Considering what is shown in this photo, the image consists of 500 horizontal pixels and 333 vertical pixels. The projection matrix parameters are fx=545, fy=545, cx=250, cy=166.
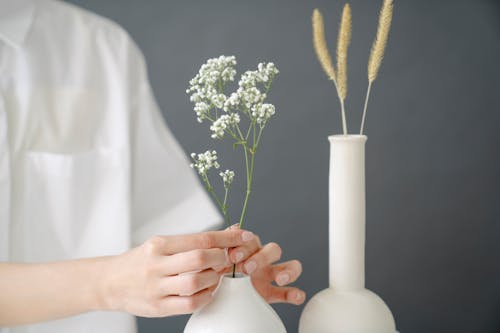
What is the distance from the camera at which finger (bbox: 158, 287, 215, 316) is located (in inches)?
23.4

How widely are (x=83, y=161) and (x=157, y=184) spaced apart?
5.4 inches

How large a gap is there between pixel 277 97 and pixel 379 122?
10.4 inches

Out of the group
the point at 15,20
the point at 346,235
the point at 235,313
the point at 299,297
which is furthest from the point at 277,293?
the point at 15,20

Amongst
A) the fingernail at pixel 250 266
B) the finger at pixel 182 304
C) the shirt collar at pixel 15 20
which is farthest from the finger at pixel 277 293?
the shirt collar at pixel 15 20

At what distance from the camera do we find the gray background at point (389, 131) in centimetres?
135

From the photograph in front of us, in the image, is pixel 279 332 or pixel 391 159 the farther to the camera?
pixel 391 159

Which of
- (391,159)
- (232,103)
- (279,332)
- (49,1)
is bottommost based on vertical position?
(279,332)

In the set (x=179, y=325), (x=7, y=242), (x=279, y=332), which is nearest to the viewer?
(x=279, y=332)

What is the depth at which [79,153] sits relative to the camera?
3.16 ft

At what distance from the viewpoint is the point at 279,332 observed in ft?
2.02

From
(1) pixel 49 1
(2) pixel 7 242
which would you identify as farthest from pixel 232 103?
(1) pixel 49 1

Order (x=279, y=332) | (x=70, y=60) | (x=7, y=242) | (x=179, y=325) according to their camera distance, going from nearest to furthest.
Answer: (x=279, y=332) < (x=7, y=242) < (x=70, y=60) < (x=179, y=325)

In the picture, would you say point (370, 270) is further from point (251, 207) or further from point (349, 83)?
point (349, 83)

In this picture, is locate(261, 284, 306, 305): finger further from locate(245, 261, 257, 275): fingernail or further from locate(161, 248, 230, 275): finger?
locate(161, 248, 230, 275): finger
